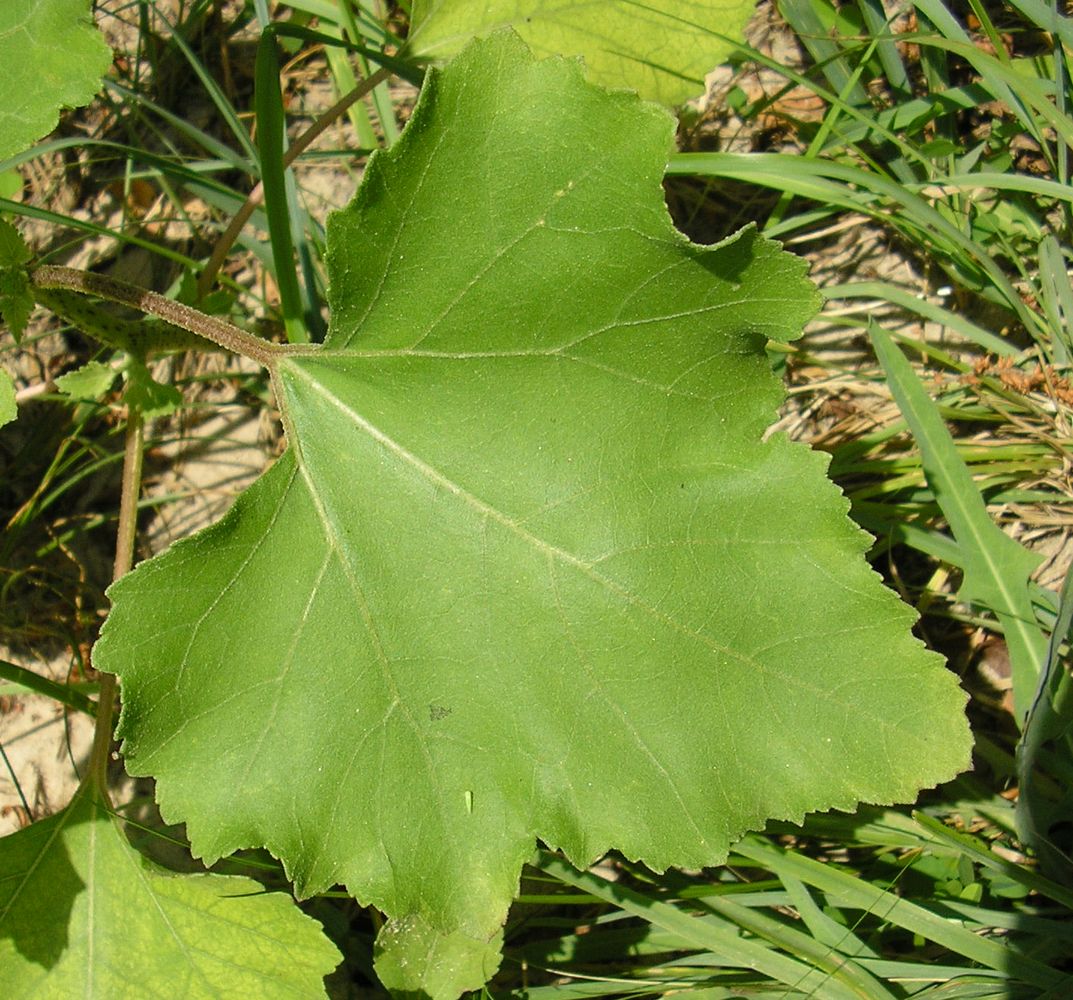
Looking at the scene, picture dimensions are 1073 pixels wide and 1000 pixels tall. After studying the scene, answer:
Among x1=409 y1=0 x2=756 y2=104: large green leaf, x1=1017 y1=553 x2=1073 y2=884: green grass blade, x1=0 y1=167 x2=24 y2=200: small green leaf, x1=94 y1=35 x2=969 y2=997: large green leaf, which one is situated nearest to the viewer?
x1=94 y1=35 x2=969 y2=997: large green leaf

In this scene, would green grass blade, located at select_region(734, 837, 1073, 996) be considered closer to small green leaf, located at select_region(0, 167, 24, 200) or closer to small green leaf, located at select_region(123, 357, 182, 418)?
small green leaf, located at select_region(123, 357, 182, 418)

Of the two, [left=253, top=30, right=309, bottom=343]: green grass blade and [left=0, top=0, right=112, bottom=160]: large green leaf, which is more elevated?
[left=0, top=0, right=112, bottom=160]: large green leaf

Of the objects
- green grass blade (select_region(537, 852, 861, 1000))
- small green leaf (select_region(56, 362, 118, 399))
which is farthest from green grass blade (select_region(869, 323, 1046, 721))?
small green leaf (select_region(56, 362, 118, 399))

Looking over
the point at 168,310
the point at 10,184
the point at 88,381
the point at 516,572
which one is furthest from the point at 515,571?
the point at 10,184

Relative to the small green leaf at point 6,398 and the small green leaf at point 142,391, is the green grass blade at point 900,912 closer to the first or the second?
the small green leaf at point 142,391

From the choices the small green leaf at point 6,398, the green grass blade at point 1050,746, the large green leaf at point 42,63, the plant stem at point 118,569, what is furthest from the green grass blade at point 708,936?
the large green leaf at point 42,63

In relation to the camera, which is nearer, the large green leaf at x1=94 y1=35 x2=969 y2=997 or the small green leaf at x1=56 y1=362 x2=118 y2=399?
the large green leaf at x1=94 y1=35 x2=969 y2=997

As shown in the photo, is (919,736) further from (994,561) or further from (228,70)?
(228,70)
